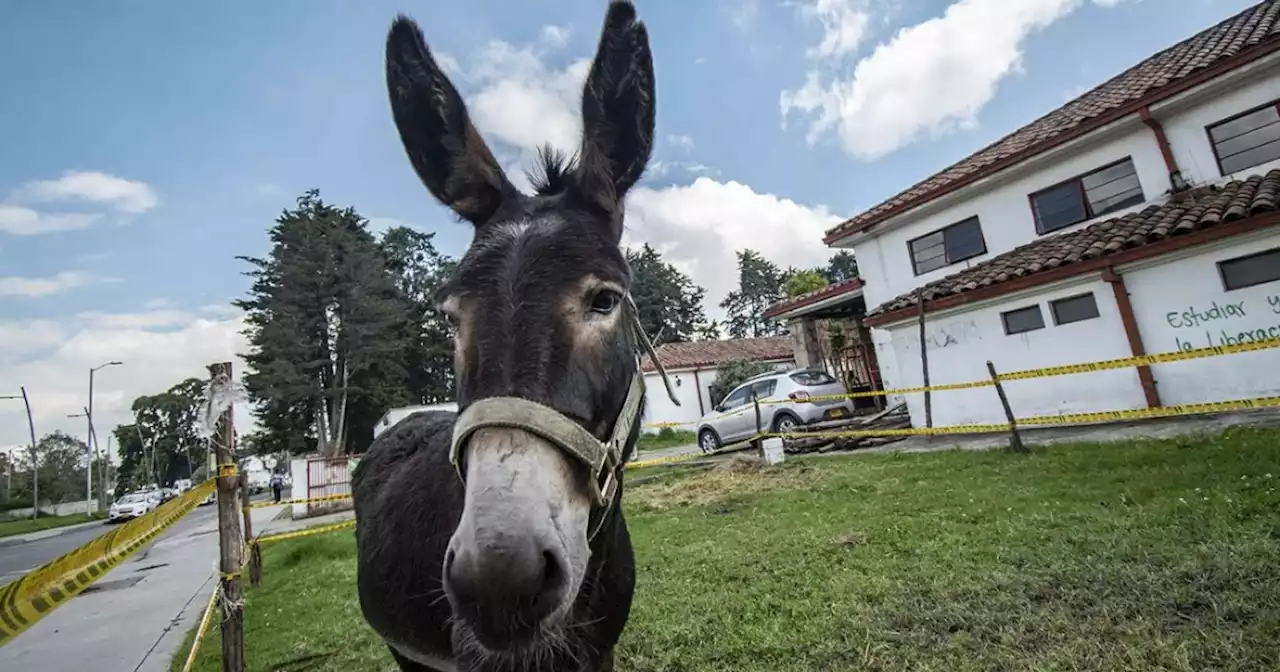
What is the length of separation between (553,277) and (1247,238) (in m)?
11.6

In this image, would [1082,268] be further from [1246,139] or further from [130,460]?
[130,460]

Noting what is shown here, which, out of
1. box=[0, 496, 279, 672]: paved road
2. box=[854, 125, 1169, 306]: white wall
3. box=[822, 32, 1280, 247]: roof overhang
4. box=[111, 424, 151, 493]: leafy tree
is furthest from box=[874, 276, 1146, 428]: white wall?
box=[111, 424, 151, 493]: leafy tree

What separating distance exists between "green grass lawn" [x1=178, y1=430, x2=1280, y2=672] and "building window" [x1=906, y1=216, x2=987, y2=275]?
7.06 metres

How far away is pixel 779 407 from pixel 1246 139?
985cm

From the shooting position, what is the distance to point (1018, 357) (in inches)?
440

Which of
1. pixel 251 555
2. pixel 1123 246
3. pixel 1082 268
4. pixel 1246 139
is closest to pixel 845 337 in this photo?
pixel 1082 268

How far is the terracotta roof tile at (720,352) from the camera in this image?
30.7 m

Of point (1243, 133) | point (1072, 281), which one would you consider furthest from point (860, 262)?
point (1243, 133)

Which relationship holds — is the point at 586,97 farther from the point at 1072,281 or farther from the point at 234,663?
the point at 1072,281

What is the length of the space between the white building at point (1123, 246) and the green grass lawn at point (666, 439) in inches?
497

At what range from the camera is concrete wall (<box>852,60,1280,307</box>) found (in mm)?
9875

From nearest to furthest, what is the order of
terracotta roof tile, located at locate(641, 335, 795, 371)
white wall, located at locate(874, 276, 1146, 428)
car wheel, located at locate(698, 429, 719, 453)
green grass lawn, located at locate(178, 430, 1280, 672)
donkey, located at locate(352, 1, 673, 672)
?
donkey, located at locate(352, 1, 673, 672), green grass lawn, located at locate(178, 430, 1280, 672), white wall, located at locate(874, 276, 1146, 428), car wheel, located at locate(698, 429, 719, 453), terracotta roof tile, located at locate(641, 335, 795, 371)

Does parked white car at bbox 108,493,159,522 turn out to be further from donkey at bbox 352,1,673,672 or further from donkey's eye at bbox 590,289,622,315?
donkey's eye at bbox 590,289,622,315

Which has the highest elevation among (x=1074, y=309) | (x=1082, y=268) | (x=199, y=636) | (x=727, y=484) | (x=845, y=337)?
(x=845, y=337)
